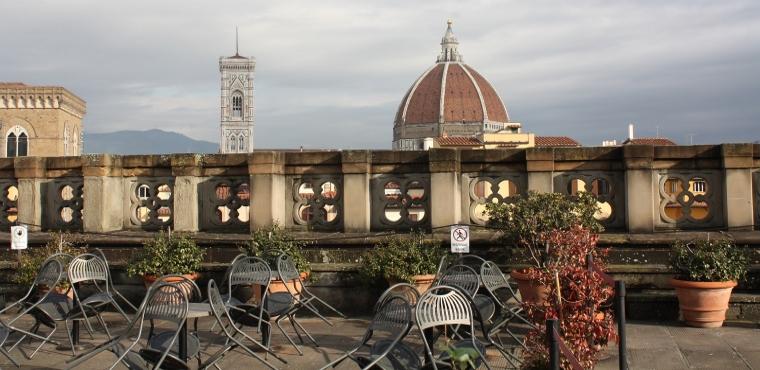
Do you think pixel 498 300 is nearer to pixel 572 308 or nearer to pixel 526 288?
pixel 526 288

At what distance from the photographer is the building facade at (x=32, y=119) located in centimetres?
8938

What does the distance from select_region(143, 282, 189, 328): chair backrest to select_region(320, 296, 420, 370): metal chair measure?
4.01 feet

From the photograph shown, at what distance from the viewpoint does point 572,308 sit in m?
6.32

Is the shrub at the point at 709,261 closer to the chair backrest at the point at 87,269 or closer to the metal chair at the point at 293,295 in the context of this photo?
the metal chair at the point at 293,295

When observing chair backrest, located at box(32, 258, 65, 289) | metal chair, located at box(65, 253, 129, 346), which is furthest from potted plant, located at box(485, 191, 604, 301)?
chair backrest, located at box(32, 258, 65, 289)

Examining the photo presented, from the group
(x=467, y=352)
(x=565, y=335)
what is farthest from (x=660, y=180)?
(x=467, y=352)

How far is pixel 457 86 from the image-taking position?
183 metres

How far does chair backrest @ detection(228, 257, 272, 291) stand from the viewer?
27.6 ft

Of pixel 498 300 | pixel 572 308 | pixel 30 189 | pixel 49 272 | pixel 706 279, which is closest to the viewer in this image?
pixel 572 308

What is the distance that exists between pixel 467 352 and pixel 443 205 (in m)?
5.62

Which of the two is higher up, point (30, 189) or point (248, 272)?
point (30, 189)

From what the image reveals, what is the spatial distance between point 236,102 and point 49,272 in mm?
176772

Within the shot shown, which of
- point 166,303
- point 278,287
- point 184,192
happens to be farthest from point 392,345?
point 184,192

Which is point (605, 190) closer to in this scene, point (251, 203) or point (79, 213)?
point (251, 203)
